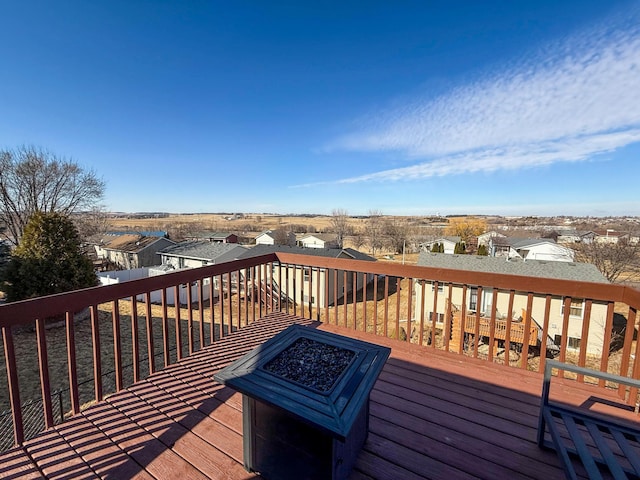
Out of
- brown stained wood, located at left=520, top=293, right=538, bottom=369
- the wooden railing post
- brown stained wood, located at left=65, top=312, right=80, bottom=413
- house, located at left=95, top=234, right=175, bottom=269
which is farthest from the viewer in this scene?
house, located at left=95, top=234, right=175, bottom=269

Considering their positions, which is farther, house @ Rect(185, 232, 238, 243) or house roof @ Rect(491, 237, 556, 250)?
house @ Rect(185, 232, 238, 243)

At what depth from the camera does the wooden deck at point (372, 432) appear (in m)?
1.33

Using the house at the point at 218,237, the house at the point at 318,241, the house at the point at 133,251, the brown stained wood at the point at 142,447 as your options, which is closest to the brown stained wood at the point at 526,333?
the brown stained wood at the point at 142,447

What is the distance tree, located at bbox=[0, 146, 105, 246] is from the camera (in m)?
13.9

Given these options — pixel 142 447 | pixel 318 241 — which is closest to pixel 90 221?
pixel 318 241

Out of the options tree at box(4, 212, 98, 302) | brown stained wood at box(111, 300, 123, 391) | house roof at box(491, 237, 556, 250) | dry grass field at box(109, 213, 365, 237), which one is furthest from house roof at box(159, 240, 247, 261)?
house roof at box(491, 237, 556, 250)

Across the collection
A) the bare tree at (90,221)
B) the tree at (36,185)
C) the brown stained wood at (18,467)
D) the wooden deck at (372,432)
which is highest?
the tree at (36,185)

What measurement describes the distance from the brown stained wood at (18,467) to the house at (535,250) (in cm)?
2325

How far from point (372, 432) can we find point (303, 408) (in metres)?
0.77

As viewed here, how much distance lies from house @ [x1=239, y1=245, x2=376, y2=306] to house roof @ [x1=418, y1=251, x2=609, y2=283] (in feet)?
12.5

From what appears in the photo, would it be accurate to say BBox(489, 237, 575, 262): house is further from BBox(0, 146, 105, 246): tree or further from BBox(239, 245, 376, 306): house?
BBox(0, 146, 105, 246): tree

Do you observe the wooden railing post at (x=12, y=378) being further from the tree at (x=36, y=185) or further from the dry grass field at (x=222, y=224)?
the dry grass field at (x=222, y=224)

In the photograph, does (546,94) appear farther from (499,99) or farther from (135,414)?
(135,414)

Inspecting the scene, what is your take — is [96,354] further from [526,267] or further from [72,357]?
[526,267]
